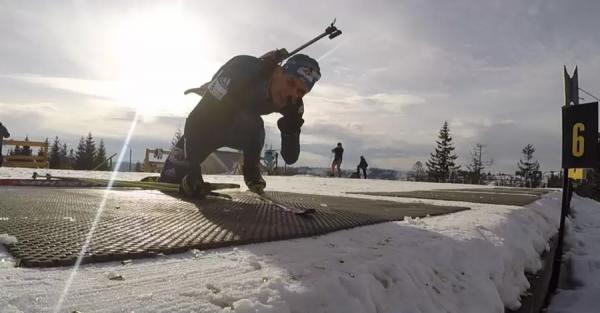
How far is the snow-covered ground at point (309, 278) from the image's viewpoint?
946 mm

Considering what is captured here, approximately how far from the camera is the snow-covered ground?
946 millimetres

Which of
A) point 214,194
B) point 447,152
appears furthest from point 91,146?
point 214,194

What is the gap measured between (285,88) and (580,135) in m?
2.36

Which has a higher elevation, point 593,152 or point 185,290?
point 593,152

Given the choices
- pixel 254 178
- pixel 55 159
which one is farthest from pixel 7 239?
pixel 55 159

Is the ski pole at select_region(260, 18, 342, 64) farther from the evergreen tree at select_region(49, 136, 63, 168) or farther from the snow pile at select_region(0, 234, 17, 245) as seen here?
the evergreen tree at select_region(49, 136, 63, 168)

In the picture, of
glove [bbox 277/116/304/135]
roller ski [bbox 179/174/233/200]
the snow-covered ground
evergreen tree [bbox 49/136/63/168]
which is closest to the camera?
the snow-covered ground

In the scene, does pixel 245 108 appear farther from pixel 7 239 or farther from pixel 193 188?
pixel 7 239

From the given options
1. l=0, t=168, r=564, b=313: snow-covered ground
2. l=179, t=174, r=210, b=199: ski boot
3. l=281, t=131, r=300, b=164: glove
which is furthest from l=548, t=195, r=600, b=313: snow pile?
l=179, t=174, r=210, b=199: ski boot

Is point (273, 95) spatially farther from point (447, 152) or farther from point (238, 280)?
point (447, 152)

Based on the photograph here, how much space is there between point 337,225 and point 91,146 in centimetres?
6238

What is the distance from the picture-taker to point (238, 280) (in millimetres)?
1146

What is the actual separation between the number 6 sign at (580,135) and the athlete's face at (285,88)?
7.02 feet

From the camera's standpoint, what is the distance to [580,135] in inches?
135
